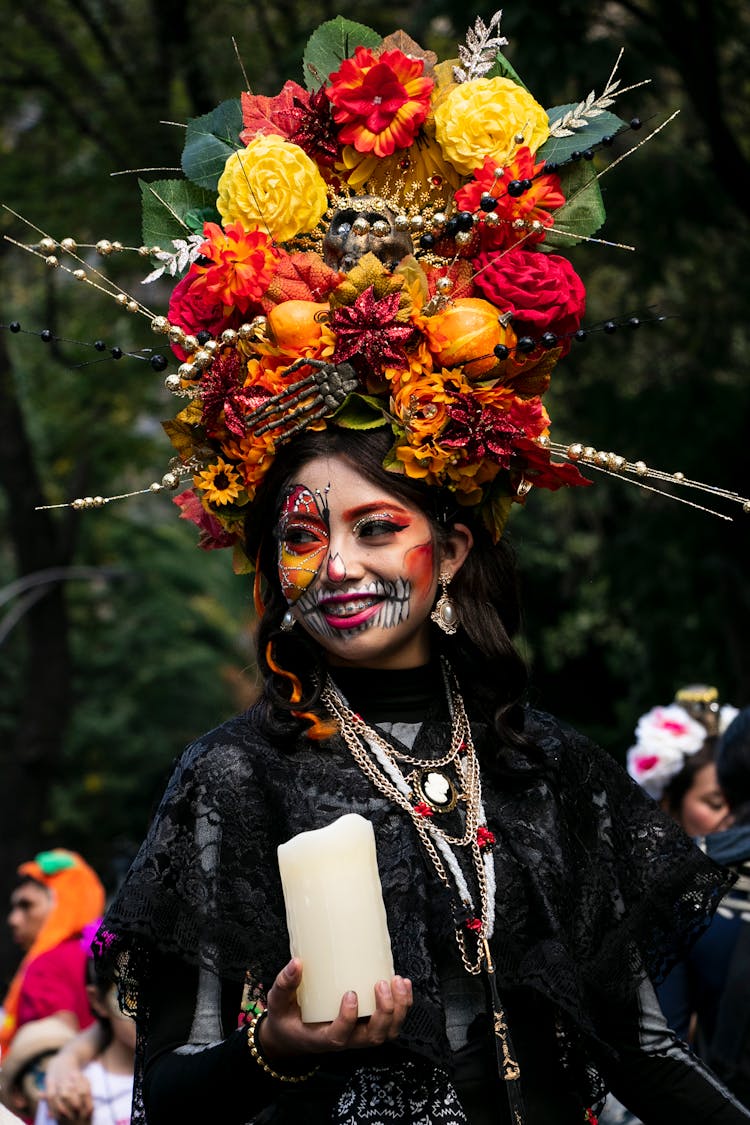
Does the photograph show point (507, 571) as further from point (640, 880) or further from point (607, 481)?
point (607, 481)

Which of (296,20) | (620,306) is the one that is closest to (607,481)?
(620,306)

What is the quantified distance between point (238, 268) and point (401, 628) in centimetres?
77

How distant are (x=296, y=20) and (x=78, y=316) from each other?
3.92 m

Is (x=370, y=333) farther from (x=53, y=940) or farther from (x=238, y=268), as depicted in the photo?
(x=53, y=940)

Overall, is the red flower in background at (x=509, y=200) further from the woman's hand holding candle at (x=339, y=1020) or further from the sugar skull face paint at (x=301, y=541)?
the woman's hand holding candle at (x=339, y=1020)

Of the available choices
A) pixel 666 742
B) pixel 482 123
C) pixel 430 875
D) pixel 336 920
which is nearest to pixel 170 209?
pixel 482 123

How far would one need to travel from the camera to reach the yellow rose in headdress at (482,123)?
3.27 m

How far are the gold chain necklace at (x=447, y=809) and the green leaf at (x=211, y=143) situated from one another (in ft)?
3.70

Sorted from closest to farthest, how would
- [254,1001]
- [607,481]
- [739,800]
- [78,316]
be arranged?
[254,1001]
[739,800]
[607,481]
[78,316]

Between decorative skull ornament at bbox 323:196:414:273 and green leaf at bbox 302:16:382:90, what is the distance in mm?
380

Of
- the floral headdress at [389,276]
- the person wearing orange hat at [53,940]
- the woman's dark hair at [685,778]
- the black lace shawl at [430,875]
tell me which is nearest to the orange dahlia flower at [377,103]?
the floral headdress at [389,276]

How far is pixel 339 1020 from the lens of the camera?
8.23 feet

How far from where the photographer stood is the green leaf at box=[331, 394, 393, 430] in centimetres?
313

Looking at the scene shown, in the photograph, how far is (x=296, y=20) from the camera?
1327cm
